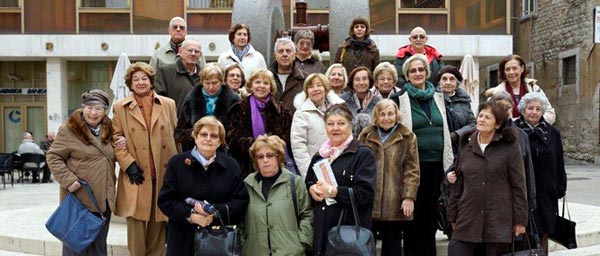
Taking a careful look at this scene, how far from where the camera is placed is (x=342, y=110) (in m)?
4.93

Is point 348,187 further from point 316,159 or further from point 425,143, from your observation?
point 425,143

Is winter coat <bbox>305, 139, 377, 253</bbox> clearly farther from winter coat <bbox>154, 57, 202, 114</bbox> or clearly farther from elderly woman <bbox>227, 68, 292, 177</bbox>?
winter coat <bbox>154, 57, 202, 114</bbox>

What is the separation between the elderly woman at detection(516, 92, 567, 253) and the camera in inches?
223

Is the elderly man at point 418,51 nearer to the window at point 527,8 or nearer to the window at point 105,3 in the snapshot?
the window at point 105,3

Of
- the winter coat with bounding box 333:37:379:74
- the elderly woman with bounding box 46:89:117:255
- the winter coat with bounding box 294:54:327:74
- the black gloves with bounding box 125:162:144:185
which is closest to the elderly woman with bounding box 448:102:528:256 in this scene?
the winter coat with bounding box 294:54:327:74

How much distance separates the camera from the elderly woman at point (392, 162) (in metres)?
5.47

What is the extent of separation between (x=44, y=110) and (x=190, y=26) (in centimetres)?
727

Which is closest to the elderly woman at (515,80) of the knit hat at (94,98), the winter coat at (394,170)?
the winter coat at (394,170)

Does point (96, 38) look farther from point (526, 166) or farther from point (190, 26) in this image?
point (526, 166)

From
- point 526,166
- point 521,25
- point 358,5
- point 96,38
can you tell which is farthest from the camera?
point 521,25

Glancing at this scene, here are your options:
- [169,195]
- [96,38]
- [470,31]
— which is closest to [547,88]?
[470,31]

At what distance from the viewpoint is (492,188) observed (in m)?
4.96

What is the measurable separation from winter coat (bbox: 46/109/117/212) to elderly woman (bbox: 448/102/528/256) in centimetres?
288

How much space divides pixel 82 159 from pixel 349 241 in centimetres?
237
